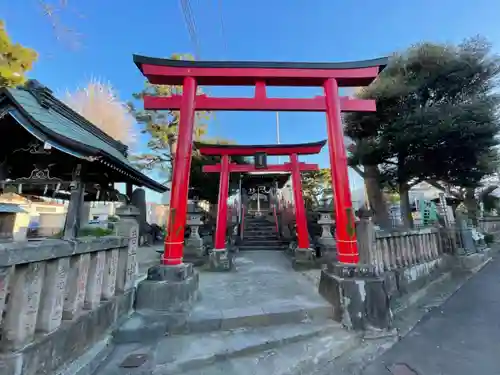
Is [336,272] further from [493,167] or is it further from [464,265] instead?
[493,167]

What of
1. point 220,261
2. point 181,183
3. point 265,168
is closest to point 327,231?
point 265,168

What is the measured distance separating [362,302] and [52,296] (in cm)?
355

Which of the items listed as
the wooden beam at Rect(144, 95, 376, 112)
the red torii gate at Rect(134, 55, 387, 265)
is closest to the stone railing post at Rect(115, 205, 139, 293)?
the red torii gate at Rect(134, 55, 387, 265)

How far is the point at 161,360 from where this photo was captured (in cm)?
249

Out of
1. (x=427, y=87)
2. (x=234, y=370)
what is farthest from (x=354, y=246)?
(x=427, y=87)

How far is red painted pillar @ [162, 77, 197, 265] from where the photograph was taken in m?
3.85

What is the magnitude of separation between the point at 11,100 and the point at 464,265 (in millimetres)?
11746

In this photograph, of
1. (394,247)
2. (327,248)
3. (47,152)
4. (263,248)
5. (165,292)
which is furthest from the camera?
(263,248)

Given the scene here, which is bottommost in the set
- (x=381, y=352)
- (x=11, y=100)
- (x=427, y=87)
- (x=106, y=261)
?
(x=381, y=352)

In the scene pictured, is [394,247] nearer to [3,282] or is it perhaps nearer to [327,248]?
[327,248]

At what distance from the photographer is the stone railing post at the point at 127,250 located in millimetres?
3323

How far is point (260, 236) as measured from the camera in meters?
11.7

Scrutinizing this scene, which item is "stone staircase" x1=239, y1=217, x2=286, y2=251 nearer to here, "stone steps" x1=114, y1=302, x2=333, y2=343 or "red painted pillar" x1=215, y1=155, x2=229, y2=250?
"red painted pillar" x1=215, y1=155, x2=229, y2=250

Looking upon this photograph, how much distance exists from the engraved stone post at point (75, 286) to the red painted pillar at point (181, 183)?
53.1 inches
